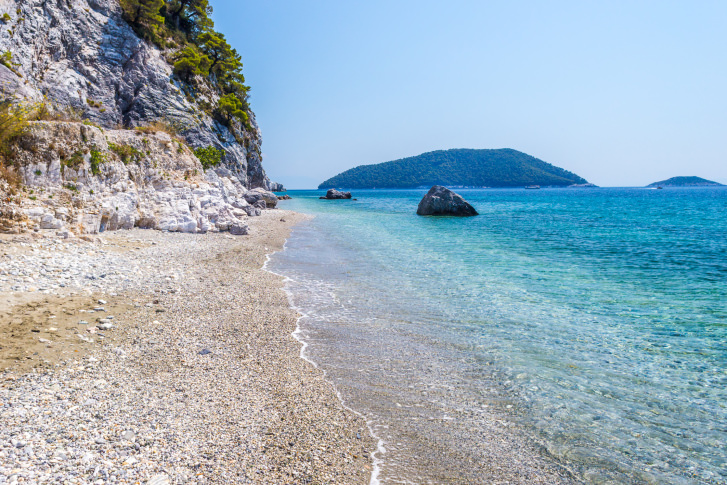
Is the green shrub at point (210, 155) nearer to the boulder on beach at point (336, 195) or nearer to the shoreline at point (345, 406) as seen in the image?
the shoreline at point (345, 406)

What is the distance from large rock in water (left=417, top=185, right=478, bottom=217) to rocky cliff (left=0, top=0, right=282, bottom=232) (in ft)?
76.2

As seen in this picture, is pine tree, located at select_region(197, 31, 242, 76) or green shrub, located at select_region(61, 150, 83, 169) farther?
pine tree, located at select_region(197, 31, 242, 76)

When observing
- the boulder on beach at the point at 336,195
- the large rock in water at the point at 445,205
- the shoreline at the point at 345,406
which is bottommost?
the shoreline at the point at 345,406

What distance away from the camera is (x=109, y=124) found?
114 ft

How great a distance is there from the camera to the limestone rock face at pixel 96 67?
2884 cm

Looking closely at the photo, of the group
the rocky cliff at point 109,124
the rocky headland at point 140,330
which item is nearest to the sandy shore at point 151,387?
the rocky headland at point 140,330

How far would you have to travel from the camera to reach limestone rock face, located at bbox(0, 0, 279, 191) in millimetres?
28844

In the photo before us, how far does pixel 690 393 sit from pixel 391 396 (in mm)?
5218

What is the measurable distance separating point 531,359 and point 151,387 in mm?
6945

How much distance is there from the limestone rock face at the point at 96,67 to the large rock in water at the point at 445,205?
90.1 feet

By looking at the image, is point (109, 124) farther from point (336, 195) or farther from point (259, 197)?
point (336, 195)

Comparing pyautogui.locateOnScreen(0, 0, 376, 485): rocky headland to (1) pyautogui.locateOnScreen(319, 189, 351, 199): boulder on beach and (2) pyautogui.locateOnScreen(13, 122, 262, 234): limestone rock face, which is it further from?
(1) pyautogui.locateOnScreen(319, 189, 351, 199): boulder on beach

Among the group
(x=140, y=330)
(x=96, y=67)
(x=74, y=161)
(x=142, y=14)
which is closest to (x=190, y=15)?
(x=142, y=14)

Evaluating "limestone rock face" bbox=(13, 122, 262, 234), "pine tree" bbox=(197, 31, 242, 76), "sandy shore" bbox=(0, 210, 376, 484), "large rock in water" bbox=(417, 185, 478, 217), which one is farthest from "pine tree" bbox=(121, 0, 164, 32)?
"sandy shore" bbox=(0, 210, 376, 484)
